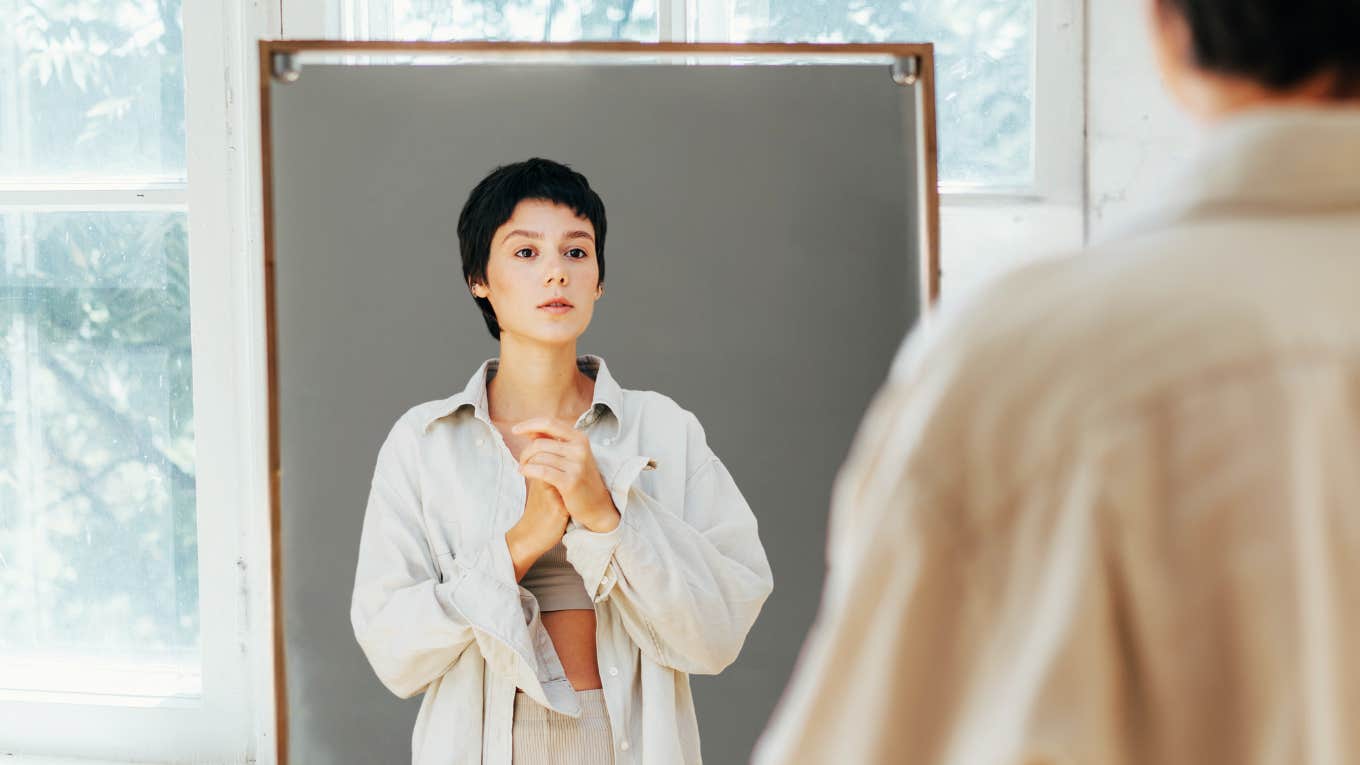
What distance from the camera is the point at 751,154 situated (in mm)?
1589

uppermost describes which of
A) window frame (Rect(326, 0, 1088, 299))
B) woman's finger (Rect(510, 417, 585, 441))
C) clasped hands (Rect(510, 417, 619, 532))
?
window frame (Rect(326, 0, 1088, 299))

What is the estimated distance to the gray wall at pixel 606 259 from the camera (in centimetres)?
158

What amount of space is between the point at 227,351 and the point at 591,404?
73 centimetres

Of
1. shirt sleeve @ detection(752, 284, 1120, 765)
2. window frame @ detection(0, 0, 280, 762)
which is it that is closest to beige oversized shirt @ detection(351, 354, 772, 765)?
window frame @ detection(0, 0, 280, 762)

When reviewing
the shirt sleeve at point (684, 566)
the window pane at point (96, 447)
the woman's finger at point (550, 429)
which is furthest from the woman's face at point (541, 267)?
the window pane at point (96, 447)

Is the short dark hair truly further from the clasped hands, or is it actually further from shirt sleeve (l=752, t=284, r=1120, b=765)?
the clasped hands

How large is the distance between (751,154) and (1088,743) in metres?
1.21

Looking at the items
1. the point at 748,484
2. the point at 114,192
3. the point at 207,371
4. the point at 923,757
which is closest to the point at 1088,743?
the point at 923,757

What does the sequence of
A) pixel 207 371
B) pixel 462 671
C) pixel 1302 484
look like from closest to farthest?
pixel 1302 484 → pixel 462 671 → pixel 207 371

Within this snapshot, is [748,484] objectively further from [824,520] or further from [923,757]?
[923,757]

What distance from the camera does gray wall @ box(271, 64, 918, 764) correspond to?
158cm

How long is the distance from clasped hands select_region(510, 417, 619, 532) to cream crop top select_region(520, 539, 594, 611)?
7 centimetres

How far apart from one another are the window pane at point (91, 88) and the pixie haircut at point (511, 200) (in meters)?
0.72

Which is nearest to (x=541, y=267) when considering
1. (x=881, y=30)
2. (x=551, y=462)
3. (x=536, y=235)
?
(x=536, y=235)
